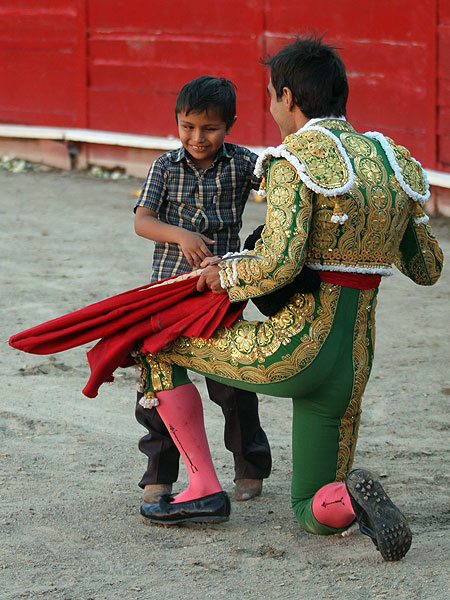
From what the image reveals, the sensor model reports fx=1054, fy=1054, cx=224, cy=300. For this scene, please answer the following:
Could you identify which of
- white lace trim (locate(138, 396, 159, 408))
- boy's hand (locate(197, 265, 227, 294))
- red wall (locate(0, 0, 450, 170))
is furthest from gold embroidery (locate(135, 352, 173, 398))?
red wall (locate(0, 0, 450, 170))

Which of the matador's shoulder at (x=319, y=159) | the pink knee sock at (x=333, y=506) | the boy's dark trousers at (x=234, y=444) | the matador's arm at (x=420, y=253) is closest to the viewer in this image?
the matador's shoulder at (x=319, y=159)

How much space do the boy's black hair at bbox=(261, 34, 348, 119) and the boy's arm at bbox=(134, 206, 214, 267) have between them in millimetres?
523

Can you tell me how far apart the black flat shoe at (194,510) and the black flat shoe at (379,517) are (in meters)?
0.48

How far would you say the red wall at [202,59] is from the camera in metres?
8.26

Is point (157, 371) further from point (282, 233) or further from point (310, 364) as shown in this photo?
point (282, 233)

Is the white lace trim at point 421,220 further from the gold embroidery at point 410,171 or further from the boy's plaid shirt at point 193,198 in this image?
the boy's plaid shirt at point 193,198

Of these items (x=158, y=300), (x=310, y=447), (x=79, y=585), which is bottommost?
(x=79, y=585)

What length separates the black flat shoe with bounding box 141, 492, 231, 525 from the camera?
10.4 ft

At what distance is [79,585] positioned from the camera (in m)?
2.80

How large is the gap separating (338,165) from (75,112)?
28.5 feet

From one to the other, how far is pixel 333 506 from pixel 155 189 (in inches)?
44.2

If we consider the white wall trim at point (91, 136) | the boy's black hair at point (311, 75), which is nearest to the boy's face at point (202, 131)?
the boy's black hair at point (311, 75)

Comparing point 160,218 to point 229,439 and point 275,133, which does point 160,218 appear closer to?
point 229,439

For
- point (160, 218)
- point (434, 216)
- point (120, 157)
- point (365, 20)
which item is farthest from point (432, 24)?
point (160, 218)
